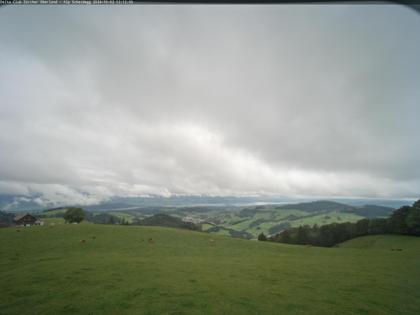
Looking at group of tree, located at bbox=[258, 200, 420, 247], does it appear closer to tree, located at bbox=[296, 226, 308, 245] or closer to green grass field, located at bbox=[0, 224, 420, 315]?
tree, located at bbox=[296, 226, 308, 245]

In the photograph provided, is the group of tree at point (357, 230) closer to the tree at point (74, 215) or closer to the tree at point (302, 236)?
the tree at point (302, 236)

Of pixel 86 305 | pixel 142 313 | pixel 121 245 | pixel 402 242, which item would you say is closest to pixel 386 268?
pixel 142 313

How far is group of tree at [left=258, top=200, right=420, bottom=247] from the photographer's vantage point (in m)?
46.1

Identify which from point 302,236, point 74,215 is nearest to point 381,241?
point 302,236

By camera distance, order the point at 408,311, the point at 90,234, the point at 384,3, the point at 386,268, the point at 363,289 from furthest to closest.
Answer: the point at 90,234 → the point at 386,268 → the point at 363,289 → the point at 408,311 → the point at 384,3

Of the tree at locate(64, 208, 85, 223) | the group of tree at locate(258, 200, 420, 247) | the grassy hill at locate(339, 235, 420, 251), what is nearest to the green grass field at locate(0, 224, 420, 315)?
the grassy hill at locate(339, 235, 420, 251)

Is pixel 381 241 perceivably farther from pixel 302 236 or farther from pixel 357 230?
pixel 302 236

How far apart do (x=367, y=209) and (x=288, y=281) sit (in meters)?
252

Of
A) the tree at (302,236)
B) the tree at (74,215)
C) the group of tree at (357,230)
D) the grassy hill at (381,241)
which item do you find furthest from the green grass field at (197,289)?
the tree at (74,215)

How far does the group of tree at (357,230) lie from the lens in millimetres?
46062

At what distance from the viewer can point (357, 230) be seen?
5547 centimetres

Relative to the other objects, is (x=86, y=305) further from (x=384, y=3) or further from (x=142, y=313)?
(x=384, y=3)

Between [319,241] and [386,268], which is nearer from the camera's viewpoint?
[386,268]

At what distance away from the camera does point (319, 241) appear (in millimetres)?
56906
